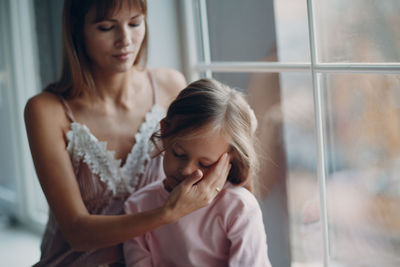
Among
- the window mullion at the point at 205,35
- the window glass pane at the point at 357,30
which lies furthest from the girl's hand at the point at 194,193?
the window mullion at the point at 205,35

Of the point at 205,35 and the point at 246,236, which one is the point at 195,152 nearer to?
the point at 246,236

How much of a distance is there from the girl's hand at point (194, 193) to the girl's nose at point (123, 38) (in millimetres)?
478

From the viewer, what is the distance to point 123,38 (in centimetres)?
145

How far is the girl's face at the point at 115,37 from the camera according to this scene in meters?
1.44

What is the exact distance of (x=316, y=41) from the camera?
1307 mm

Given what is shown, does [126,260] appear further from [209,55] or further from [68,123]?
[209,55]

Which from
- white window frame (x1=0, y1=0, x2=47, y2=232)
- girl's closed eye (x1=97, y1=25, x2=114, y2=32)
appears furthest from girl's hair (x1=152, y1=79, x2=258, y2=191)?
white window frame (x1=0, y1=0, x2=47, y2=232)

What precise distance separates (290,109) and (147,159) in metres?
0.49

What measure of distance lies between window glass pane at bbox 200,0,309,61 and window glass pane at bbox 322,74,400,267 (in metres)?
0.18

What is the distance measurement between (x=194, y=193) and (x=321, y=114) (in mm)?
435

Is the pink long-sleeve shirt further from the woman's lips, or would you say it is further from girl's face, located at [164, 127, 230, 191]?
the woman's lips

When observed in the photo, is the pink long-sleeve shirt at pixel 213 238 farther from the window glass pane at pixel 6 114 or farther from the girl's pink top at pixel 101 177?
the window glass pane at pixel 6 114

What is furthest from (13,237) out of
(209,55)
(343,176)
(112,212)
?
(343,176)

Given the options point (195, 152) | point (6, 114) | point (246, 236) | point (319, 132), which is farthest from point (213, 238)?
point (6, 114)
